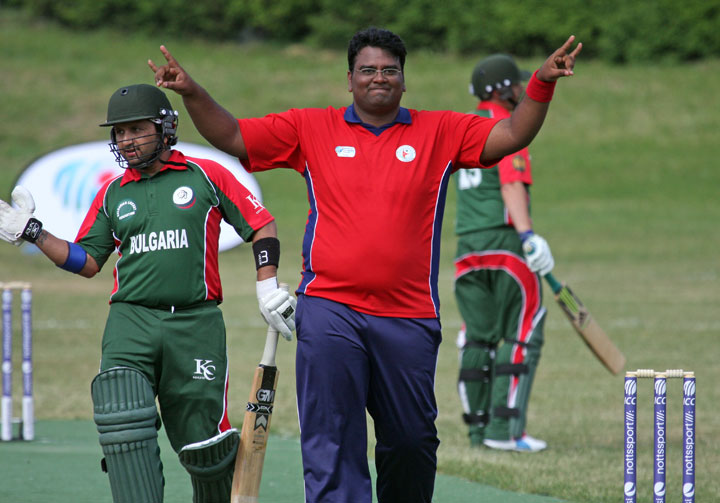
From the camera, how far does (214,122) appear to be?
3842mm

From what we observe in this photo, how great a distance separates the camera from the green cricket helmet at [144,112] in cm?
447

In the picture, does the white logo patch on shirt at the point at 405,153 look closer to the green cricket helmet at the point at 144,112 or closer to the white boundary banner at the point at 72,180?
the green cricket helmet at the point at 144,112

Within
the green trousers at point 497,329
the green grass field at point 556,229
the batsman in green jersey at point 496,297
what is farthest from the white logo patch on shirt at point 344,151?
the green trousers at point 497,329

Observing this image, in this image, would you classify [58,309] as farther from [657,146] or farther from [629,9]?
[629,9]

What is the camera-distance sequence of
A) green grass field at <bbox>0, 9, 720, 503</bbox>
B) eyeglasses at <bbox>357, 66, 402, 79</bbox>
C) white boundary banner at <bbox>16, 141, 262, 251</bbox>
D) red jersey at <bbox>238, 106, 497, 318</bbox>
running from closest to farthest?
1. red jersey at <bbox>238, 106, 497, 318</bbox>
2. eyeglasses at <bbox>357, 66, 402, 79</bbox>
3. green grass field at <bbox>0, 9, 720, 503</bbox>
4. white boundary banner at <bbox>16, 141, 262, 251</bbox>

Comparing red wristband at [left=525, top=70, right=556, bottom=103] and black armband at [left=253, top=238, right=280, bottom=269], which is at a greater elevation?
red wristband at [left=525, top=70, right=556, bottom=103]

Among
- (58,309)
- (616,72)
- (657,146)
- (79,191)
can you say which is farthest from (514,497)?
(616,72)

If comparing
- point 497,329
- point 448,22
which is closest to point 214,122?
point 497,329

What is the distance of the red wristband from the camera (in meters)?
3.75

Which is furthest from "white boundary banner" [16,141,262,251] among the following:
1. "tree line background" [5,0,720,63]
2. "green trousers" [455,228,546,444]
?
"tree line background" [5,0,720,63]

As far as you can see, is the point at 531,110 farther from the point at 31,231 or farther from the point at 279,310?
the point at 31,231

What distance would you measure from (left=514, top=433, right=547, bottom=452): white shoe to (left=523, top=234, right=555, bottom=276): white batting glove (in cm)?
104

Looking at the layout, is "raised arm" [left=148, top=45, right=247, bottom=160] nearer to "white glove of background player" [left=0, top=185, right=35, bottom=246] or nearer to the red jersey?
the red jersey

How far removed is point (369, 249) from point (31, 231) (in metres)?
1.40
